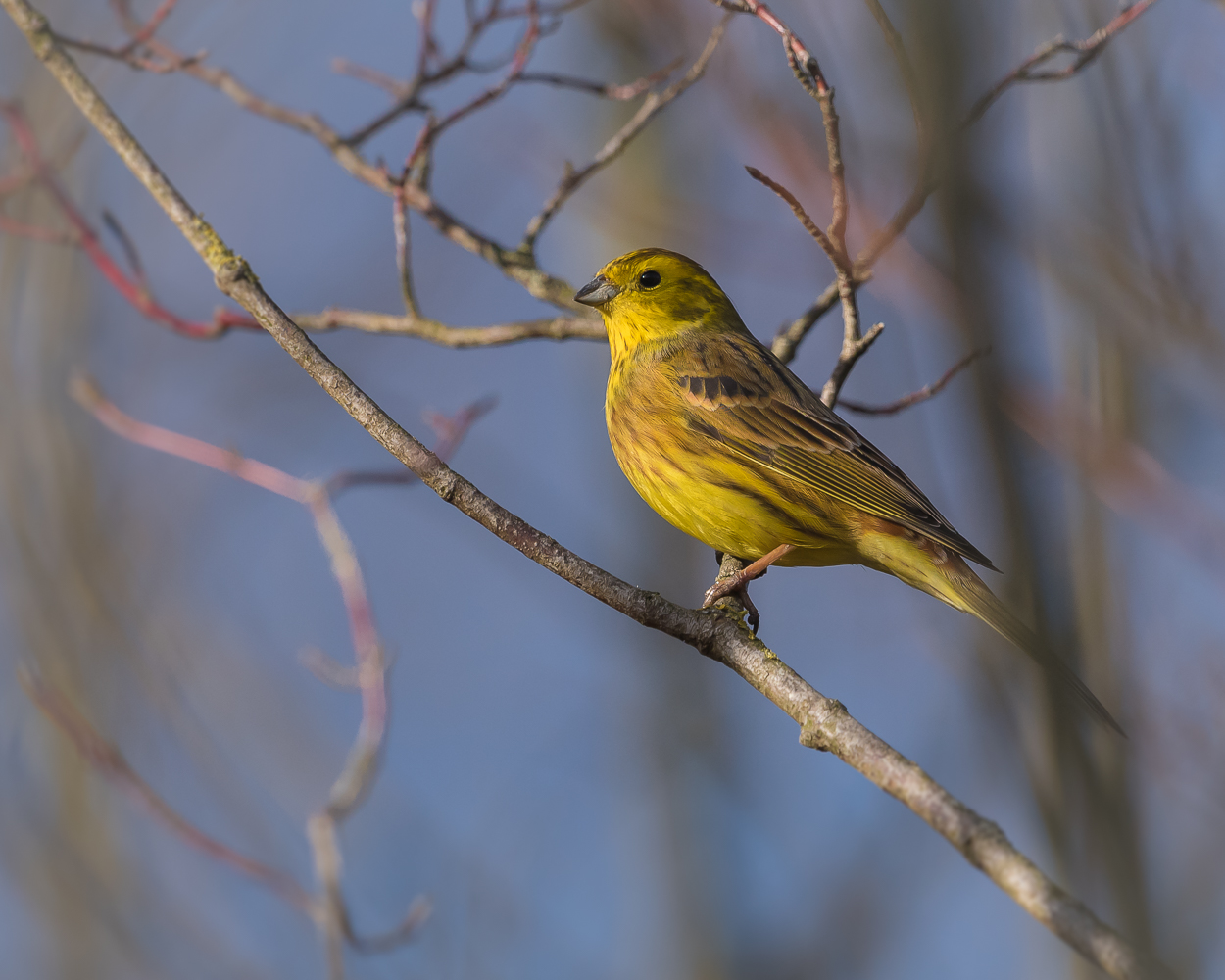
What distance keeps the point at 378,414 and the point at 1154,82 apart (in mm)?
2208

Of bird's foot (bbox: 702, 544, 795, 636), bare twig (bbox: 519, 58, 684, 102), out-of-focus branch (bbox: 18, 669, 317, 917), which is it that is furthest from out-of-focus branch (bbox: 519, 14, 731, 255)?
out-of-focus branch (bbox: 18, 669, 317, 917)

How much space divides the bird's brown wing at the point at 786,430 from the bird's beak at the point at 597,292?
38cm

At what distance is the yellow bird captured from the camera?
4.15m

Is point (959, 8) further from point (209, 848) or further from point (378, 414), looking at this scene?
point (209, 848)

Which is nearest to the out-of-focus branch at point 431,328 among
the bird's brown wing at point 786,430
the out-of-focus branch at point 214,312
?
the out-of-focus branch at point 214,312

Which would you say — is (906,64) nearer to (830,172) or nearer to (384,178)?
(830,172)

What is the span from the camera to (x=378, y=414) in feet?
9.64

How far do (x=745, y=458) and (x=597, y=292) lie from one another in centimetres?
99

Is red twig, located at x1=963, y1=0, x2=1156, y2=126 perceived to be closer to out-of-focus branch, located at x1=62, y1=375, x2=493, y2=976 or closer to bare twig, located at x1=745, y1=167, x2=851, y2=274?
bare twig, located at x1=745, y1=167, x2=851, y2=274

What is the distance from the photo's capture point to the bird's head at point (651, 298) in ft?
16.2

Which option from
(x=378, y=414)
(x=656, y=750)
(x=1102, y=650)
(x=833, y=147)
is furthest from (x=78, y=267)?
(x=1102, y=650)

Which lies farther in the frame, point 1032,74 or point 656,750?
point 656,750

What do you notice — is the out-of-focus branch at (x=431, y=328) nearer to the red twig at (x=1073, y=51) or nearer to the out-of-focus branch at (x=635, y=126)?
the out-of-focus branch at (x=635, y=126)

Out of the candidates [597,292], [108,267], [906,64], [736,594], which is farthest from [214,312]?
[906,64]
